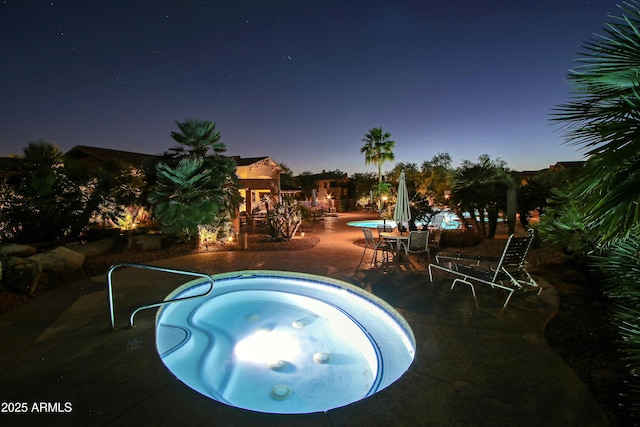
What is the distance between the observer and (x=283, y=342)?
16.9 ft

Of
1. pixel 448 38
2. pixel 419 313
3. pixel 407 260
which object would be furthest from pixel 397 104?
pixel 419 313

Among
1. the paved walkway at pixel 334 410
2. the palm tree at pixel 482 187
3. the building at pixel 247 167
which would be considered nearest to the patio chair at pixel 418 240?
the paved walkway at pixel 334 410

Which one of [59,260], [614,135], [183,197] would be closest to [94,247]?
[59,260]

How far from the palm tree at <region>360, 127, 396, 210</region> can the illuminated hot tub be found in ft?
74.6

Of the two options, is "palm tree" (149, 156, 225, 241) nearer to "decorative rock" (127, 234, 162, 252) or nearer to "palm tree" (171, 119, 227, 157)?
"palm tree" (171, 119, 227, 157)

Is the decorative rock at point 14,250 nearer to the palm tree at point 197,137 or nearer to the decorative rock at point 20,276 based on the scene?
the decorative rock at point 20,276

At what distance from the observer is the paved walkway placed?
233 cm

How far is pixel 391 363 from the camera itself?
160 inches

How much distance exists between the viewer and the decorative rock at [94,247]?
26.0 feet

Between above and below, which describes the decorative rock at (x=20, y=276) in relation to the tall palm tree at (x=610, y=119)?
below

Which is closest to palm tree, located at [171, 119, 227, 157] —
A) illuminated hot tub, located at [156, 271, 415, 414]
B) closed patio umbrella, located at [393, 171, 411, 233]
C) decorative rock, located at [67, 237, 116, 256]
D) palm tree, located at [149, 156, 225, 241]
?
palm tree, located at [149, 156, 225, 241]

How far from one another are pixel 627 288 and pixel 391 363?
123 inches

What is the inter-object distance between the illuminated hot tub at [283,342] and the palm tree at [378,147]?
22734 millimetres

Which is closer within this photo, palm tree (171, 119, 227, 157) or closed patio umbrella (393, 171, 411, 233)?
closed patio umbrella (393, 171, 411, 233)
